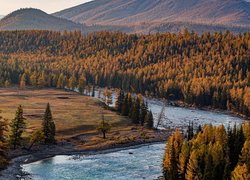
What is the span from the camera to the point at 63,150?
12262 cm

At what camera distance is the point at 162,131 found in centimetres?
15412

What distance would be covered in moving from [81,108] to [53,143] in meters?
59.7

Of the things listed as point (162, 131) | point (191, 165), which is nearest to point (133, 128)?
point (162, 131)

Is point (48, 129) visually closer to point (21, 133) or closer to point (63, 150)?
point (63, 150)

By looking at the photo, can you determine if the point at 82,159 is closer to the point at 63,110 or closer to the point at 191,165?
the point at 191,165

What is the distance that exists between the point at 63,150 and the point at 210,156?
175 ft

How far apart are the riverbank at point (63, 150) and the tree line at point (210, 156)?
3198 centimetres

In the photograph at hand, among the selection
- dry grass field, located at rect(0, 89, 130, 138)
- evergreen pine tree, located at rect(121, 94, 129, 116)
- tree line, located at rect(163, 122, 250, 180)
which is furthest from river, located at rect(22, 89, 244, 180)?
evergreen pine tree, located at rect(121, 94, 129, 116)

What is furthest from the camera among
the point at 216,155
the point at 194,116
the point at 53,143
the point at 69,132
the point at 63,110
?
the point at 194,116

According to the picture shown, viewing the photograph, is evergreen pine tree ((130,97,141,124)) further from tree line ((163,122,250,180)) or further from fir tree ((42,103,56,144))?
tree line ((163,122,250,180))

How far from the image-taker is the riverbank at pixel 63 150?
9989 cm

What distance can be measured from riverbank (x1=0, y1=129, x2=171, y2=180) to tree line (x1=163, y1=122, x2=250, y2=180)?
32.0 metres

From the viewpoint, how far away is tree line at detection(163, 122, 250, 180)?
79312 millimetres

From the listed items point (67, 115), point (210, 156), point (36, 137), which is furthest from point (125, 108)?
point (210, 156)
